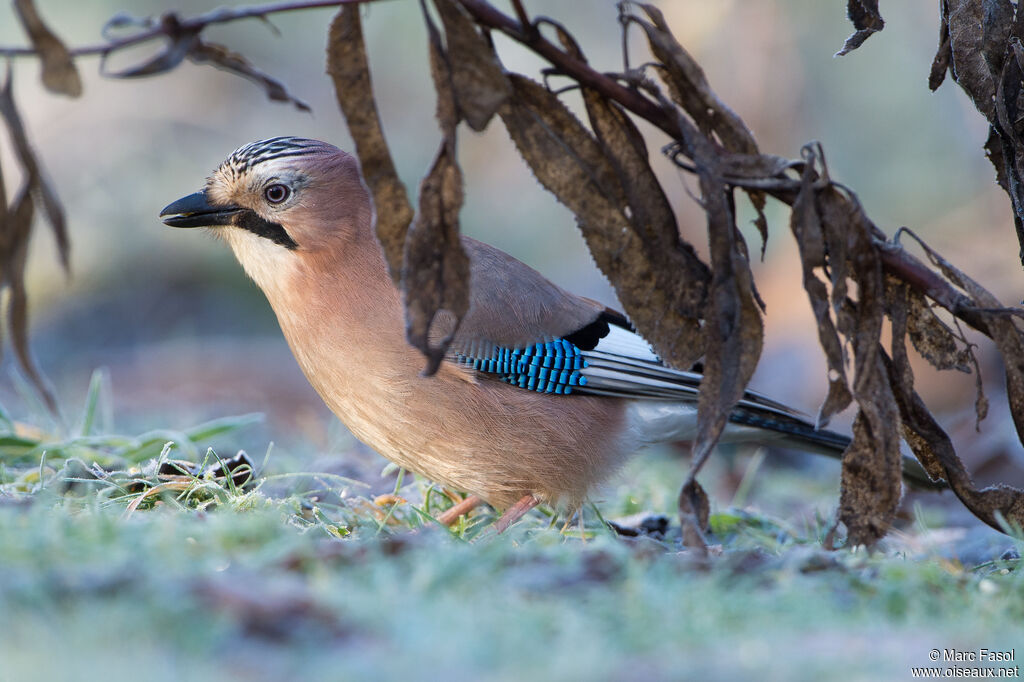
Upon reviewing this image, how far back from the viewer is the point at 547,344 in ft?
12.0

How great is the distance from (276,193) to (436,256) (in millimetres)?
1331

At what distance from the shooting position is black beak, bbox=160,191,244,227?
352cm

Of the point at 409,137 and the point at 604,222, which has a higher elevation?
the point at 409,137

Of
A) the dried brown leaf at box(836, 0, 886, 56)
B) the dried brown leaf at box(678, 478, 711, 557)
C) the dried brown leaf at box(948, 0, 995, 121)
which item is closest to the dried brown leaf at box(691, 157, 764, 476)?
the dried brown leaf at box(678, 478, 711, 557)

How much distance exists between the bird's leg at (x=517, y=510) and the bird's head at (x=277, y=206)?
1039 mm

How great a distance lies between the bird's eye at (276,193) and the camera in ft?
11.6

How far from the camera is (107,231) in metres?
11.5

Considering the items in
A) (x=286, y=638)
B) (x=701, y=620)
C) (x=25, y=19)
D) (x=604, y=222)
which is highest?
(x=604, y=222)

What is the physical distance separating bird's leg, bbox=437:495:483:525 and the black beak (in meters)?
1.23

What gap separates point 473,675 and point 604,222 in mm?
1488

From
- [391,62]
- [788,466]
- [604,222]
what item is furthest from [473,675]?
[391,62]

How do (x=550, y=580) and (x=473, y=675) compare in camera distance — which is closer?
(x=473, y=675)

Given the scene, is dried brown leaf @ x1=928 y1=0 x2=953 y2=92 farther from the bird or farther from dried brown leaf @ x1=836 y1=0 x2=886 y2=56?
the bird

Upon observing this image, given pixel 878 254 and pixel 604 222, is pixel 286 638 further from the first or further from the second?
pixel 878 254
